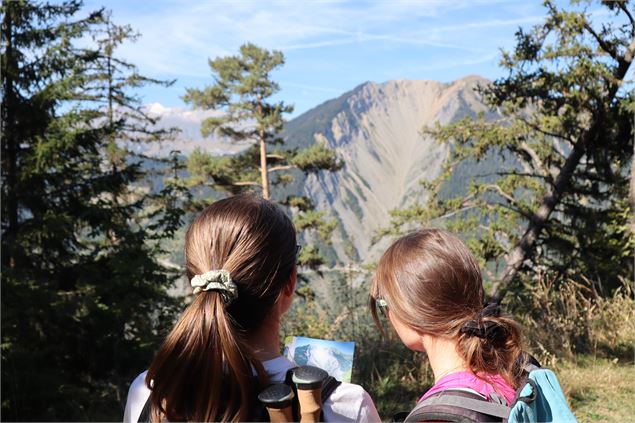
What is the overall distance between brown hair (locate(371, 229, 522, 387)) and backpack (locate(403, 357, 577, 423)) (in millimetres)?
165

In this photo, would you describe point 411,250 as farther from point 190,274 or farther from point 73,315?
point 73,315

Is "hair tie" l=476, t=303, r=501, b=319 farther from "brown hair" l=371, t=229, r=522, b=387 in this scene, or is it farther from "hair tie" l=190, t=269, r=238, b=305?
"hair tie" l=190, t=269, r=238, b=305

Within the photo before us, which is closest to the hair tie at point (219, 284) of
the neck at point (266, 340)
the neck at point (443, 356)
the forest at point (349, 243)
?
the neck at point (266, 340)

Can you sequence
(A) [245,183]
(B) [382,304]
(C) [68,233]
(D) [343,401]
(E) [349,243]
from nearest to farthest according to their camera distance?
(D) [343,401], (B) [382,304], (E) [349,243], (C) [68,233], (A) [245,183]

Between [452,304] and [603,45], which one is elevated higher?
[603,45]

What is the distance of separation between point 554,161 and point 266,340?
12105 mm

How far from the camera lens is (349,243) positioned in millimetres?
7422

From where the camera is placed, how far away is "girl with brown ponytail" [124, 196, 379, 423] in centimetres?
140

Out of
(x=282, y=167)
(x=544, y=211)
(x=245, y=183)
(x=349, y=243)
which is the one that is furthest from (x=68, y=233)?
(x=282, y=167)

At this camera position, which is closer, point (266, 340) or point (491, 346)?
point (266, 340)

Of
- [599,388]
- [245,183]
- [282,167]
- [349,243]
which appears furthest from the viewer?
[282,167]

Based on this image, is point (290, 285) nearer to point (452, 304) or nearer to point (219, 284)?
point (219, 284)

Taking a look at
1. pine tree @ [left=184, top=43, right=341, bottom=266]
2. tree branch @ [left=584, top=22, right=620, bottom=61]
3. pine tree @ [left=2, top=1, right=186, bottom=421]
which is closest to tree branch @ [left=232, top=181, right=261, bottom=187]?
pine tree @ [left=184, top=43, right=341, bottom=266]

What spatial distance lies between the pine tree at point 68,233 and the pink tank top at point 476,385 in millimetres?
7640
